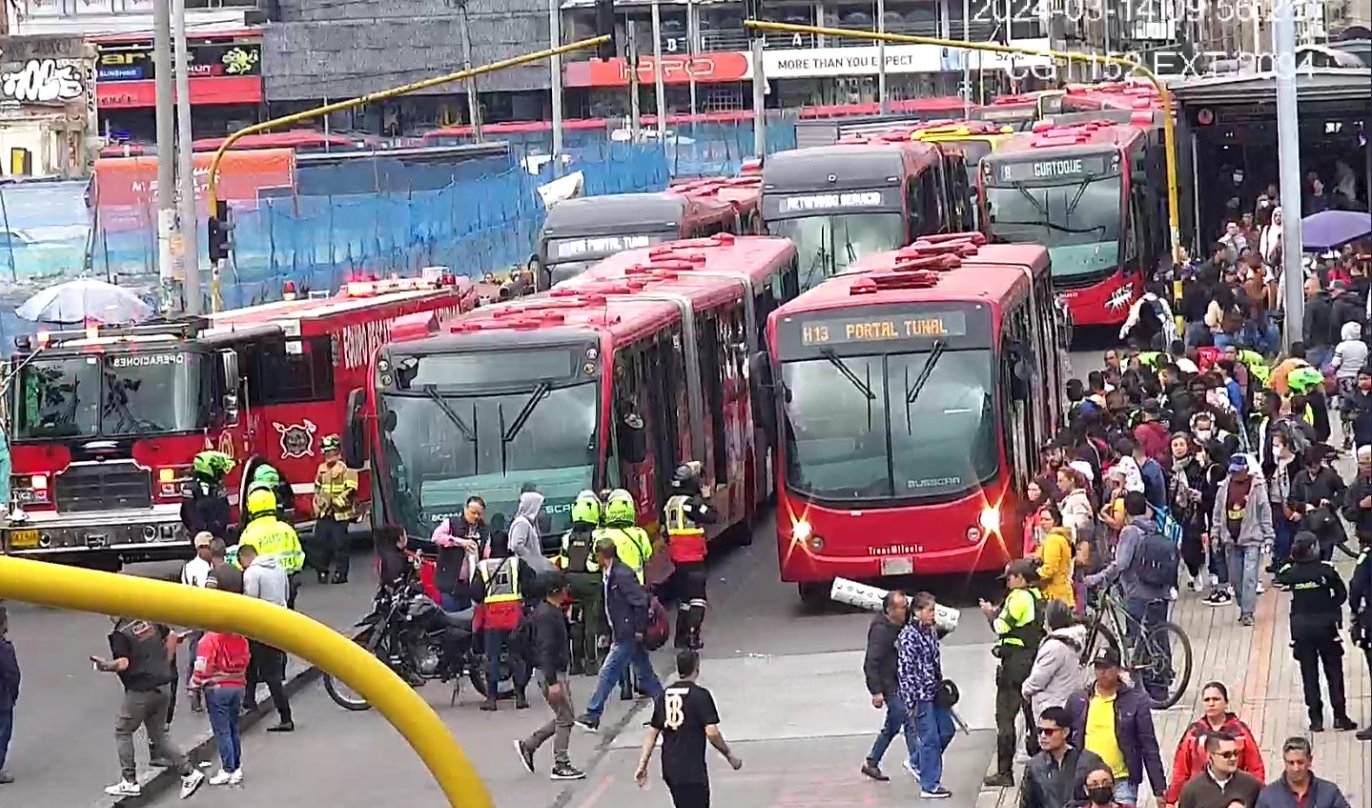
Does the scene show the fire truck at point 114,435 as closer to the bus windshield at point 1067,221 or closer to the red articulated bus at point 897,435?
the red articulated bus at point 897,435

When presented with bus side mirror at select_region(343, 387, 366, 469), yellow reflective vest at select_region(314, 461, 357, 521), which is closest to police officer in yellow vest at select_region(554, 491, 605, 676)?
bus side mirror at select_region(343, 387, 366, 469)

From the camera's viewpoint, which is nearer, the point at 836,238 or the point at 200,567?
the point at 200,567

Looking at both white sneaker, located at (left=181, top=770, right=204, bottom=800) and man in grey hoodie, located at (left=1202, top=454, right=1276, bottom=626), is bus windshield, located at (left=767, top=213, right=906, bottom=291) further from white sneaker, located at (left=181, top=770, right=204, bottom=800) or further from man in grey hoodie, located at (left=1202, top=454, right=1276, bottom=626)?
white sneaker, located at (left=181, top=770, right=204, bottom=800)

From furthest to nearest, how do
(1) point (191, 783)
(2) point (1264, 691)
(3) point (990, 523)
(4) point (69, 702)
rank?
1. (3) point (990, 523)
2. (4) point (69, 702)
3. (2) point (1264, 691)
4. (1) point (191, 783)

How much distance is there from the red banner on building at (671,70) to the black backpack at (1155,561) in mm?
87725

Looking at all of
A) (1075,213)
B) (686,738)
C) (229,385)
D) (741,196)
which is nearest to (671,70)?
(741,196)

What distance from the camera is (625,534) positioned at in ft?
60.9

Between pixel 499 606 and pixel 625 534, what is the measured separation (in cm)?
102

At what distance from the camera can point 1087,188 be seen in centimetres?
3791

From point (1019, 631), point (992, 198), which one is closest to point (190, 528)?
point (1019, 631)

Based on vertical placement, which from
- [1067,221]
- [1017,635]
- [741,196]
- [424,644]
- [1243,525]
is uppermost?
[741,196]

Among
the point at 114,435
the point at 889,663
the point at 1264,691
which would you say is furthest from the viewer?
the point at 114,435

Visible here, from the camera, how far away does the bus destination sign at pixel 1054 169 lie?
37.9m

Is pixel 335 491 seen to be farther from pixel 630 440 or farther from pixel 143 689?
pixel 143 689
